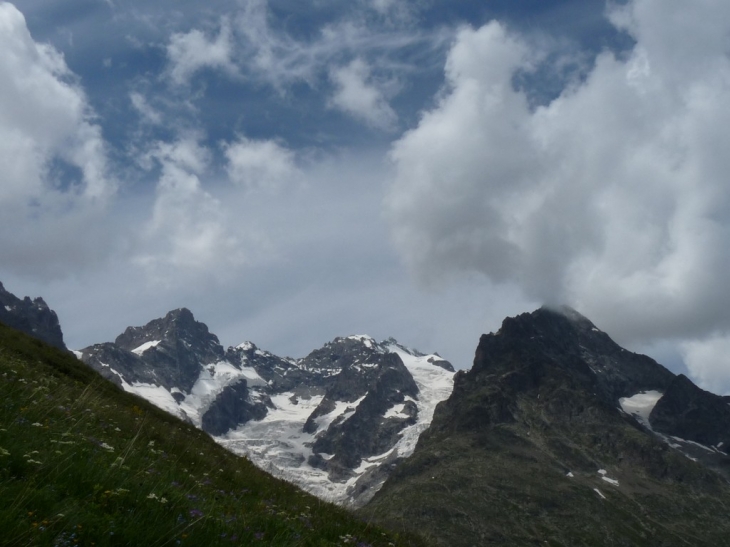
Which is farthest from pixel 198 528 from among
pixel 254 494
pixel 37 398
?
pixel 254 494

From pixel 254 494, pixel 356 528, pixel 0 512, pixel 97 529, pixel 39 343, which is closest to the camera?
pixel 0 512

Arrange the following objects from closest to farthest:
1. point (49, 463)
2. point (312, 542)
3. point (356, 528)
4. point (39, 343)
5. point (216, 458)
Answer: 1. point (49, 463)
2. point (312, 542)
3. point (356, 528)
4. point (216, 458)
5. point (39, 343)

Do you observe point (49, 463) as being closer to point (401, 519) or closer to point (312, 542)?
point (312, 542)

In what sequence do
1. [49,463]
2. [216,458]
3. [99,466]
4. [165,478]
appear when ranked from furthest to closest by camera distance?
[216,458] < [165,478] < [99,466] < [49,463]

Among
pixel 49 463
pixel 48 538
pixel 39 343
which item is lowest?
pixel 48 538

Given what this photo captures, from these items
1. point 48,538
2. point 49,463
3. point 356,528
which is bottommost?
point 48,538

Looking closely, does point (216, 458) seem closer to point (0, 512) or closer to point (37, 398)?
point (37, 398)

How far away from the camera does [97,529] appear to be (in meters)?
6.52

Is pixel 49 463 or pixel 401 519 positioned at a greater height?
pixel 401 519

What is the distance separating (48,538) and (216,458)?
1286cm

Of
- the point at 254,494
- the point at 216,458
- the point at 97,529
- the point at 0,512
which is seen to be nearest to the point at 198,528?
the point at 97,529

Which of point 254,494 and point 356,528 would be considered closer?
point 356,528

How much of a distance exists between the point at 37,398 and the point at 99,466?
12.0ft

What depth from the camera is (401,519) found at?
16.3 meters
